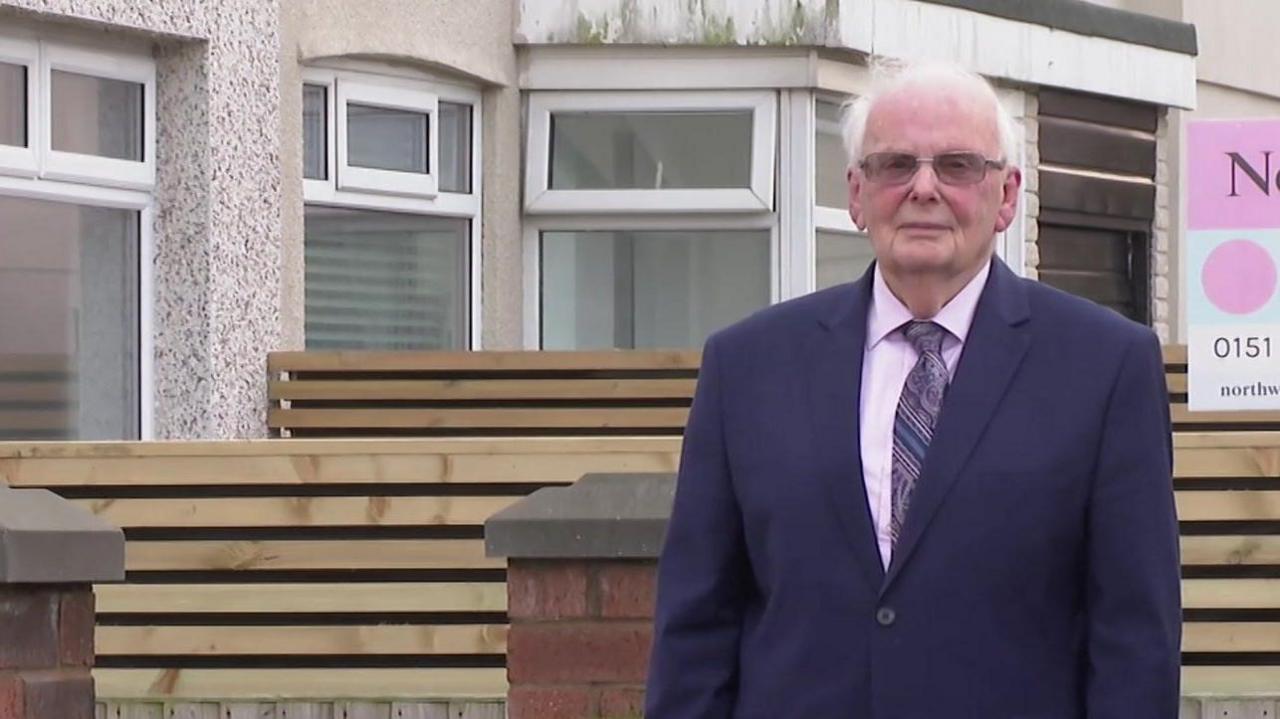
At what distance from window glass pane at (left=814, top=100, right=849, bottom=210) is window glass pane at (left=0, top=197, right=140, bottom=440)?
366 centimetres

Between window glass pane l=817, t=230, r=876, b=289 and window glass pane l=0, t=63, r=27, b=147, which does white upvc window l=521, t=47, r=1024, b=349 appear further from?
window glass pane l=0, t=63, r=27, b=147

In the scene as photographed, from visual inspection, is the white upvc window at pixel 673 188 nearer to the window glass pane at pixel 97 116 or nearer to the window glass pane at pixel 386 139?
the window glass pane at pixel 386 139

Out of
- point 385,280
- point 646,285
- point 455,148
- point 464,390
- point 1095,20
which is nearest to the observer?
point 464,390

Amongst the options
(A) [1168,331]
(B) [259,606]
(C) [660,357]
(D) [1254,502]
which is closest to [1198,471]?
(D) [1254,502]

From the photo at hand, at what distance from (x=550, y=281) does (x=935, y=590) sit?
33.5 feet

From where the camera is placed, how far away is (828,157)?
13820 mm

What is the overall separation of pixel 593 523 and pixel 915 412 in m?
3.09

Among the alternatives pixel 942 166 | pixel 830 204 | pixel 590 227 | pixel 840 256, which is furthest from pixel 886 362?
pixel 840 256

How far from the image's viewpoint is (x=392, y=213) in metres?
12.8

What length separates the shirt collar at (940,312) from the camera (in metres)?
3.71

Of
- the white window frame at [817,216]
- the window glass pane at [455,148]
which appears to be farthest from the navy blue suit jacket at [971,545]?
the white window frame at [817,216]

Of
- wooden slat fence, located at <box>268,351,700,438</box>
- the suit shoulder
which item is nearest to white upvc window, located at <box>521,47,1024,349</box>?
wooden slat fence, located at <box>268,351,700,438</box>

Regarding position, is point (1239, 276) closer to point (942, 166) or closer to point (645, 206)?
point (645, 206)

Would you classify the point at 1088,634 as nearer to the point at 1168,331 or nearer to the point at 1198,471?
the point at 1198,471
